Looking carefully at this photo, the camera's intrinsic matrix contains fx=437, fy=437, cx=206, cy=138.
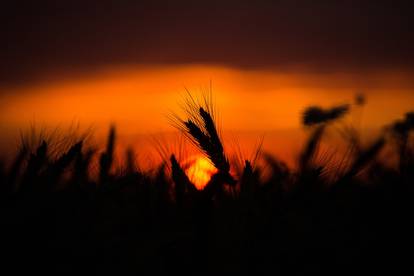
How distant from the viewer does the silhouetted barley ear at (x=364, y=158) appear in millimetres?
1824

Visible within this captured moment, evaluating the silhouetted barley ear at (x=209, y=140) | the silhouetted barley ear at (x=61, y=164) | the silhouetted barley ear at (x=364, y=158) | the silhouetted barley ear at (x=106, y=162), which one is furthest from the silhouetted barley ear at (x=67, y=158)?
the silhouetted barley ear at (x=364, y=158)

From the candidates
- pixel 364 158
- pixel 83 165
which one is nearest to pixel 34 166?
pixel 83 165

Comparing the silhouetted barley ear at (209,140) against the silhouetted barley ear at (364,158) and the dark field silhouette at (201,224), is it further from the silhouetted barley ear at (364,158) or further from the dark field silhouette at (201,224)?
the silhouetted barley ear at (364,158)

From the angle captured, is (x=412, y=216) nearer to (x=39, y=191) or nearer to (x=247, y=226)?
(x=247, y=226)

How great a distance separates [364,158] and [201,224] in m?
1.06

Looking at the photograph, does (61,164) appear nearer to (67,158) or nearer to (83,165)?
(67,158)

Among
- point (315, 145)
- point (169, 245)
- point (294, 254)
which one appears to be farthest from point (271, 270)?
point (315, 145)

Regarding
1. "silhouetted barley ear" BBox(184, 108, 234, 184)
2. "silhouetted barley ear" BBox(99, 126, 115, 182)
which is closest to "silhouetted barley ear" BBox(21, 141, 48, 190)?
"silhouetted barley ear" BBox(99, 126, 115, 182)

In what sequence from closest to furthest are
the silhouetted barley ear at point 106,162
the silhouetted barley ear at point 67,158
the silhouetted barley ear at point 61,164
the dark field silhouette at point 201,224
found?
1. the dark field silhouette at point 201,224
2. the silhouetted barley ear at point 61,164
3. the silhouetted barley ear at point 67,158
4. the silhouetted barley ear at point 106,162

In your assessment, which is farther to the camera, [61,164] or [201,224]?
[61,164]

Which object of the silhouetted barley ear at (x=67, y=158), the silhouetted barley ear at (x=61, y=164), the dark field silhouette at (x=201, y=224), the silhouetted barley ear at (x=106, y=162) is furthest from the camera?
the silhouetted barley ear at (x=106, y=162)

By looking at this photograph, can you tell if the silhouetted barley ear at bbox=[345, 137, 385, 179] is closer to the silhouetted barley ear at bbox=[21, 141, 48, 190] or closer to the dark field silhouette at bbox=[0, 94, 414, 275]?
the dark field silhouette at bbox=[0, 94, 414, 275]

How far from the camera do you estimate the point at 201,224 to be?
1178mm

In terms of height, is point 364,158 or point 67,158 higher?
point 364,158
